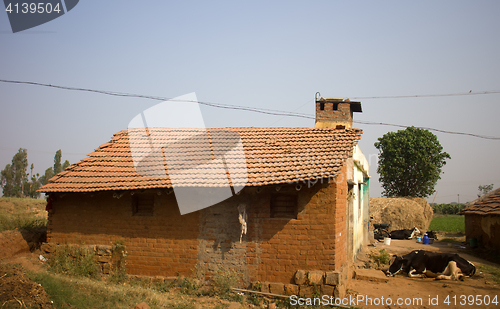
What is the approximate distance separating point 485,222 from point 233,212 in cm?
1284

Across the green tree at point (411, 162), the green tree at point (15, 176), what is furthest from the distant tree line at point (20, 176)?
the green tree at point (411, 162)

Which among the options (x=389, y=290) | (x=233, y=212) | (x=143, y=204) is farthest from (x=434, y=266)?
(x=143, y=204)

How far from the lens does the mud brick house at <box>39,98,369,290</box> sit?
8.41m

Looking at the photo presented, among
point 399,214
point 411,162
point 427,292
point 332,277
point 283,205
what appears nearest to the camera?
point 332,277

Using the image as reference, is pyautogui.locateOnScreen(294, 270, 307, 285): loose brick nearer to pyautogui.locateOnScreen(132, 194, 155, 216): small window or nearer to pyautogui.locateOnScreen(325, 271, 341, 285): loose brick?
pyautogui.locateOnScreen(325, 271, 341, 285): loose brick

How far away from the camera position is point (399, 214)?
942 inches

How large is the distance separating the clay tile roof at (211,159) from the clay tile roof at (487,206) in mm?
8614

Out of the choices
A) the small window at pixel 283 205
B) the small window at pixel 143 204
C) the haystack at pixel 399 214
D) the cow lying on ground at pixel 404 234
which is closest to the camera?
the small window at pixel 283 205

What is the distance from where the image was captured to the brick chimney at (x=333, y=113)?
1309cm

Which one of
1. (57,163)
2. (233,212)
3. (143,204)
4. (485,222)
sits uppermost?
(57,163)

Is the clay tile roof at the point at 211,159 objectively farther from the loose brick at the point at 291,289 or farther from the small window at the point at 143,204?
the loose brick at the point at 291,289

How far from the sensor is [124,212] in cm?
959

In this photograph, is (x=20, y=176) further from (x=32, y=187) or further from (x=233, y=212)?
(x=233, y=212)

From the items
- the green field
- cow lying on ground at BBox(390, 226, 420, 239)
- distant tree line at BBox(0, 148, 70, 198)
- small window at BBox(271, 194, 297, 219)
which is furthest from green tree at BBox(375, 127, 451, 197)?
distant tree line at BBox(0, 148, 70, 198)
